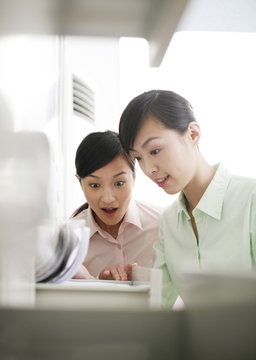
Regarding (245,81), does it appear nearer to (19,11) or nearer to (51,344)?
(19,11)

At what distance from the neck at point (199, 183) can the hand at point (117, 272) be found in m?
0.20

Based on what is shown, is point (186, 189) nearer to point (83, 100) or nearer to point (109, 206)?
point (109, 206)

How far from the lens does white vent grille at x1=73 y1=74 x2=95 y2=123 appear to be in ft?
3.06

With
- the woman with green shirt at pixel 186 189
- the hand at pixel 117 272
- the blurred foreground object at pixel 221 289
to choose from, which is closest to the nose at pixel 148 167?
the woman with green shirt at pixel 186 189

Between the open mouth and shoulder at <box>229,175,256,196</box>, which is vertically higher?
shoulder at <box>229,175,256,196</box>

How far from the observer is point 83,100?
954 mm

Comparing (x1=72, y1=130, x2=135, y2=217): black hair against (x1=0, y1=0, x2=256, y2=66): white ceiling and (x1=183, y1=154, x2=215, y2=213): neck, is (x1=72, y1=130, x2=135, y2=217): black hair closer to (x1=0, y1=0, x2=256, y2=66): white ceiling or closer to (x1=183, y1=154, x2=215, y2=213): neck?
(x1=183, y1=154, x2=215, y2=213): neck

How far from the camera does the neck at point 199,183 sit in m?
0.92

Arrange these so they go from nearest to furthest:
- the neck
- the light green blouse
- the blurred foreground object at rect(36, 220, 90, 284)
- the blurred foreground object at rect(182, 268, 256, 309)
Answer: the blurred foreground object at rect(182, 268, 256, 309)
the blurred foreground object at rect(36, 220, 90, 284)
the light green blouse
the neck

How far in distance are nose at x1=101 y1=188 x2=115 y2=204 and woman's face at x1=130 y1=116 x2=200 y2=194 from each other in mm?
110

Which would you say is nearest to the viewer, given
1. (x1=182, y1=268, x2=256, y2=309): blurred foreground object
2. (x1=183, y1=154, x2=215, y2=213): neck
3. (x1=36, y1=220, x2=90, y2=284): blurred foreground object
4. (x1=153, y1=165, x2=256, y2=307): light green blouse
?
(x1=182, y1=268, x2=256, y2=309): blurred foreground object

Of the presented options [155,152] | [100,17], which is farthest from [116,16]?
[155,152]

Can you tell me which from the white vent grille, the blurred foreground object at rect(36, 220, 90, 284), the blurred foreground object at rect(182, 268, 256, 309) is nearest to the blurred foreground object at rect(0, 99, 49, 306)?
the blurred foreground object at rect(36, 220, 90, 284)

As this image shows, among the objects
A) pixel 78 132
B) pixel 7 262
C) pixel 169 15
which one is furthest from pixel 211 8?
pixel 78 132
